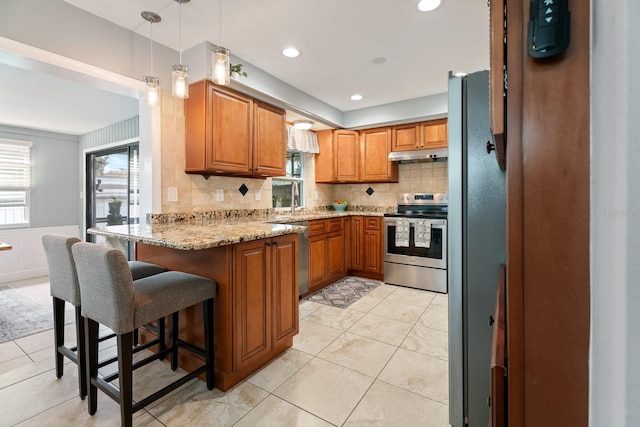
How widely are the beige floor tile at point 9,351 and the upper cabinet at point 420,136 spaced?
444cm

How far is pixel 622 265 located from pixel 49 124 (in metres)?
6.34

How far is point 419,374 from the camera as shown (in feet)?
6.63

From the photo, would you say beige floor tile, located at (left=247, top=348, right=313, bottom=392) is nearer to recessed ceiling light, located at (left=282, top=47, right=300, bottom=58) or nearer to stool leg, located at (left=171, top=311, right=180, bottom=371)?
stool leg, located at (left=171, top=311, right=180, bottom=371)

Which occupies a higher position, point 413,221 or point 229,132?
point 229,132

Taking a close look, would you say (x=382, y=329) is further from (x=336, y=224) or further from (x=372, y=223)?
(x=372, y=223)

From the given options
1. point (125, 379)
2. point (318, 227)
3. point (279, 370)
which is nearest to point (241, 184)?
point (318, 227)

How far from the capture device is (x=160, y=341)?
212 centimetres

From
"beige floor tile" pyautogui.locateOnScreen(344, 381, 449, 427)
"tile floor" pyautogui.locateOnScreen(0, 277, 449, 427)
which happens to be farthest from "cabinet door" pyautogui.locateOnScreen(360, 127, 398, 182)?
"beige floor tile" pyautogui.locateOnScreen(344, 381, 449, 427)

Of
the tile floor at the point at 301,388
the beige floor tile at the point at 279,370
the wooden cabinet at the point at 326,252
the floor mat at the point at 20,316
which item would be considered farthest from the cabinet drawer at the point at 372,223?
the floor mat at the point at 20,316

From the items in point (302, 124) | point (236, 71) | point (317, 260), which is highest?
point (236, 71)

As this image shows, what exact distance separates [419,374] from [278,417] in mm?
981

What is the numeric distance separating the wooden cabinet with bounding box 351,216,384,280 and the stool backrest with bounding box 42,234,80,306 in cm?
335

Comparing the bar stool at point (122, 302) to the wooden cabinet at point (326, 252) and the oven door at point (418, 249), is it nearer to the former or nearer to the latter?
the wooden cabinet at point (326, 252)

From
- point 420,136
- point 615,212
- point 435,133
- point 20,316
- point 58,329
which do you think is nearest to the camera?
point 615,212
